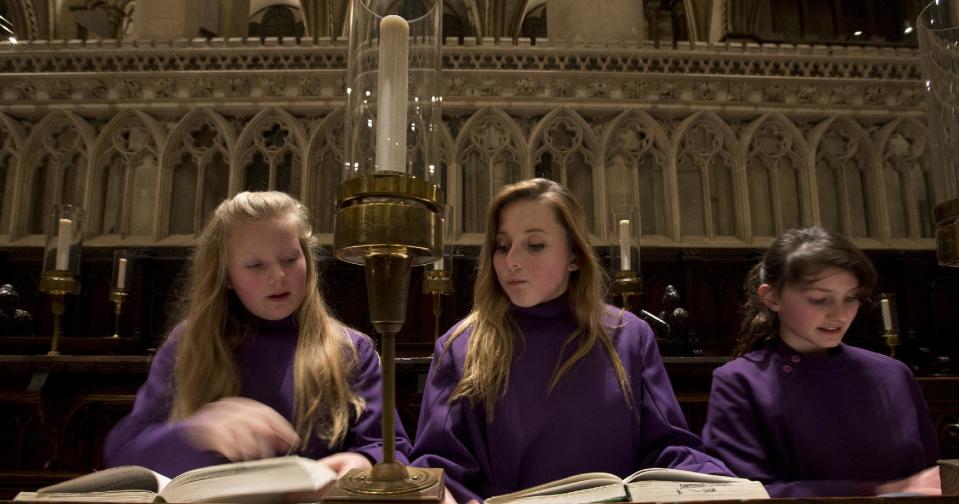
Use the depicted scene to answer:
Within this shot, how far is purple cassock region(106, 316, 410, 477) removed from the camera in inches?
52.8

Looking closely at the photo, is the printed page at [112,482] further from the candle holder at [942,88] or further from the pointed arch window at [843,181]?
the pointed arch window at [843,181]

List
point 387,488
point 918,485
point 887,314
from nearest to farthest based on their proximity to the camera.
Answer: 1. point 387,488
2. point 918,485
3. point 887,314

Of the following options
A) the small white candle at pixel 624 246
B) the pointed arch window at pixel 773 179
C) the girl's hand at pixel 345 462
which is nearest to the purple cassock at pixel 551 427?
the girl's hand at pixel 345 462

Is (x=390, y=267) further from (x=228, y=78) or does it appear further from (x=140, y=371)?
(x=228, y=78)

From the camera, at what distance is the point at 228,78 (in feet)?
22.2

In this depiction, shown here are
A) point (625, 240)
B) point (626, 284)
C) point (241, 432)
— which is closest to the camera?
point (241, 432)

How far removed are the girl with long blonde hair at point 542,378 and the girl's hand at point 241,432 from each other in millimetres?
371

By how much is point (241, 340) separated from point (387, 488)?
1.08 m

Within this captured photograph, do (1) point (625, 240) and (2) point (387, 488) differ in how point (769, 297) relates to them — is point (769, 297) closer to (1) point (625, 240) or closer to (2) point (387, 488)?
(1) point (625, 240)

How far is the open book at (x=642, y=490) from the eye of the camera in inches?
32.9

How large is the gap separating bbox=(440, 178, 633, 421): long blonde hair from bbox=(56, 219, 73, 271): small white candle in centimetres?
304

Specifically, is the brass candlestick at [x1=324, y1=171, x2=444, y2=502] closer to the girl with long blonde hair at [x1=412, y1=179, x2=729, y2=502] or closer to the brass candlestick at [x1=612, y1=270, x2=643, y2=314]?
the girl with long blonde hair at [x1=412, y1=179, x2=729, y2=502]

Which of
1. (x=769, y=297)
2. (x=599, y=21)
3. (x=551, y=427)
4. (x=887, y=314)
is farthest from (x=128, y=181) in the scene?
(x=887, y=314)

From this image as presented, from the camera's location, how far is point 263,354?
5.40 ft
